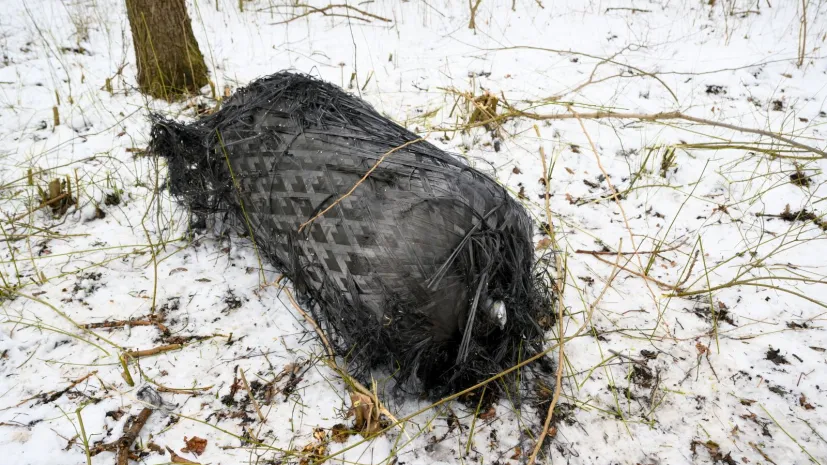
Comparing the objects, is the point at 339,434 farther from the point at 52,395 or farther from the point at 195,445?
the point at 52,395

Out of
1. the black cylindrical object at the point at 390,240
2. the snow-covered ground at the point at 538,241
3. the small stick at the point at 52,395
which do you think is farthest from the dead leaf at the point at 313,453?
the small stick at the point at 52,395

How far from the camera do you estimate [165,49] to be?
3.28m

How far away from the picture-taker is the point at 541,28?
4145 mm

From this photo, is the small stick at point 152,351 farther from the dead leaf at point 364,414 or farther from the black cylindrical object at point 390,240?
the dead leaf at point 364,414

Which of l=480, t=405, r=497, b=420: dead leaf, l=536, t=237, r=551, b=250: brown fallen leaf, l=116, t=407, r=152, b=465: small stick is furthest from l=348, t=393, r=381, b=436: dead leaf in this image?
l=536, t=237, r=551, b=250: brown fallen leaf

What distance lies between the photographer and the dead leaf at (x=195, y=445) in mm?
1472

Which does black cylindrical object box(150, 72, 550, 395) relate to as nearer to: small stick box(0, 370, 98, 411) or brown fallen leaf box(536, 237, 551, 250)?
brown fallen leaf box(536, 237, 551, 250)

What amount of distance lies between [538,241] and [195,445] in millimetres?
1601

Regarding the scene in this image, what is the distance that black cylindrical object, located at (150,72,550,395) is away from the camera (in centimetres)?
147

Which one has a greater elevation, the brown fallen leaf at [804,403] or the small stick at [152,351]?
the small stick at [152,351]

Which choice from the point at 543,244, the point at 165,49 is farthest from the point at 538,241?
the point at 165,49

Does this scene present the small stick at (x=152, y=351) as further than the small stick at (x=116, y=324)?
No

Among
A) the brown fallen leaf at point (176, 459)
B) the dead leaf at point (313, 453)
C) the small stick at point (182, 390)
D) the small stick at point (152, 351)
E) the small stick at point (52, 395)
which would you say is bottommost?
the dead leaf at point (313, 453)

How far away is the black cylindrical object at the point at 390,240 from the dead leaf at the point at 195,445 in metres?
0.49
